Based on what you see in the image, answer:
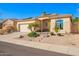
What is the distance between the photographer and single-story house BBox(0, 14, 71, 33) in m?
16.2

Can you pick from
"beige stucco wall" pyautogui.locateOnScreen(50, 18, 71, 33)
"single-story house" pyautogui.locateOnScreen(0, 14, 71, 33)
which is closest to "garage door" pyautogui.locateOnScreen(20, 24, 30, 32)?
"single-story house" pyautogui.locateOnScreen(0, 14, 71, 33)

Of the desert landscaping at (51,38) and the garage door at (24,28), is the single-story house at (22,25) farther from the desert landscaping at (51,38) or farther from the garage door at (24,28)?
the desert landscaping at (51,38)

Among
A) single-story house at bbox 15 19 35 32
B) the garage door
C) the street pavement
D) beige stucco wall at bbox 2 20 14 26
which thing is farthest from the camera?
the garage door

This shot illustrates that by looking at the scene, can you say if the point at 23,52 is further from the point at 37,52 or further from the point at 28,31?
the point at 28,31

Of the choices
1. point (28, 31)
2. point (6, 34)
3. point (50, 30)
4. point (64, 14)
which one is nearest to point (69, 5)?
point (64, 14)

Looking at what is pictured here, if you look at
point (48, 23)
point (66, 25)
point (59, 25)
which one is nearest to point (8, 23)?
point (48, 23)

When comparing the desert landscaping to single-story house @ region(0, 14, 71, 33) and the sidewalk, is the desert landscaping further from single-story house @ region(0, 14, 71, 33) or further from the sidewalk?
single-story house @ region(0, 14, 71, 33)

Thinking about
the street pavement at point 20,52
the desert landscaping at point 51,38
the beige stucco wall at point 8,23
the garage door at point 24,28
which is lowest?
the street pavement at point 20,52

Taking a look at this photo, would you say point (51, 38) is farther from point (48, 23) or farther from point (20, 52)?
point (20, 52)

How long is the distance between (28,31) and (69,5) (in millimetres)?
3541

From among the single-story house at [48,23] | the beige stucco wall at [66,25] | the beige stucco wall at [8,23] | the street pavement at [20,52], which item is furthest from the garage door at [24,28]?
the street pavement at [20,52]

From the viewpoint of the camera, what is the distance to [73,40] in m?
16.5

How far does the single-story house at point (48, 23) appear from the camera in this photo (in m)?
16.2

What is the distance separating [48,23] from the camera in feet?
55.2
